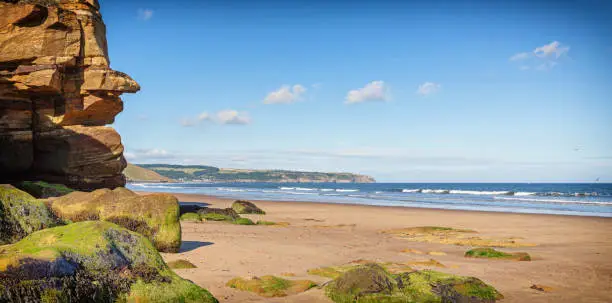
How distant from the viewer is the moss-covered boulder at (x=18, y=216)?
7695 millimetres

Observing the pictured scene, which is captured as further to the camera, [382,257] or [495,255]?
[495,255]

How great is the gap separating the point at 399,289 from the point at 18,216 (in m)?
6.46

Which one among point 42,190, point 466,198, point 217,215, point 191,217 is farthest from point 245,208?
point 466,198

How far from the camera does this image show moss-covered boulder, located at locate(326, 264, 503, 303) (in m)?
6.92

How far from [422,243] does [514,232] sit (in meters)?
6.50

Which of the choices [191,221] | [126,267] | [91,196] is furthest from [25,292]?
[191,221]

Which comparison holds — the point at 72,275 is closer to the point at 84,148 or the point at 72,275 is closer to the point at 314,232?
the point at 314,232

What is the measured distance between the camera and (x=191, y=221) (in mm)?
19219

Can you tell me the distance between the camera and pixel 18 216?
26.3ft

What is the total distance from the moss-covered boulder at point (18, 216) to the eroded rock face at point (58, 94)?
1555cm

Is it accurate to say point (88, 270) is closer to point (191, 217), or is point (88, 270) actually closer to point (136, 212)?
point (136, 212)

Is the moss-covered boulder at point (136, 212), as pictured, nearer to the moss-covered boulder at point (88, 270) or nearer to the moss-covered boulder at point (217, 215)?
the moss-covered boulder at point (88, 270)

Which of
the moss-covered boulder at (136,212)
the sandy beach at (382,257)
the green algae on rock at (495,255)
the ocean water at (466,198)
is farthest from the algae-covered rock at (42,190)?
the ocean water at (466,198)

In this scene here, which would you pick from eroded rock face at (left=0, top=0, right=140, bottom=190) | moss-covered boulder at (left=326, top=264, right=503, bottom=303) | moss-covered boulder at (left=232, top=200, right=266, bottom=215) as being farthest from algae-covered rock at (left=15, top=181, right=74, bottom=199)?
moss-covered boulder at (left=326, top=264, right=503, bottom=303)
